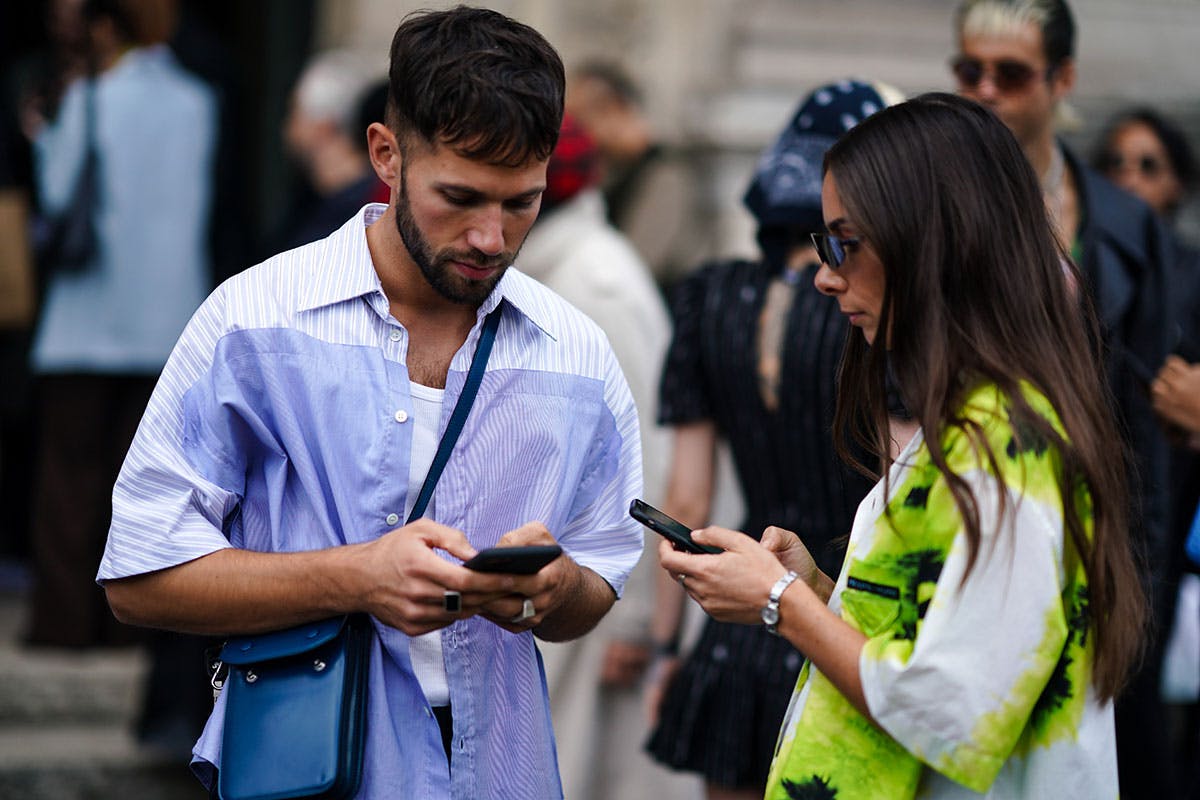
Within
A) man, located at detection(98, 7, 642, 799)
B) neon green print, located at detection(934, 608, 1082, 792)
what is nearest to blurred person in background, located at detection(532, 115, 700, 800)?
man, located at detection(98, 7, 642, 799)

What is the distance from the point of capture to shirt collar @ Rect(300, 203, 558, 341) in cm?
244

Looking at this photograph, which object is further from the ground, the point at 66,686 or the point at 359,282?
the point at 359,282

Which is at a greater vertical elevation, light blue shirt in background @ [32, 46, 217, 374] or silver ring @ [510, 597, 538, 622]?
light blue shirt in background @ [32, 46, 217, 374]

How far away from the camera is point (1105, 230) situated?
149 inches

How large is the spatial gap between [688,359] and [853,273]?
142 centimetres

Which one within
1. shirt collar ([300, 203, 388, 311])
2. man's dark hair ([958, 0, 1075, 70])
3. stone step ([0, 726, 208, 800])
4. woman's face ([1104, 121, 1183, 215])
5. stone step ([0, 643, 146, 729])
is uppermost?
woman's face ([1104, 121, 1183, 215])

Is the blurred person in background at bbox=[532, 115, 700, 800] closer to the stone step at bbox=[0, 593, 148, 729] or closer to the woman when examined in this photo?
the stone step at bbox=[0, 593, 148, 729]

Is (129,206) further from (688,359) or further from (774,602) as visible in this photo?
(774,602)

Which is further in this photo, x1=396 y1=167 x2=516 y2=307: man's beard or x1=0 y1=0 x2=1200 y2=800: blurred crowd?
x1=0 y1=0 x2=1200 y2=800: blurred crowd

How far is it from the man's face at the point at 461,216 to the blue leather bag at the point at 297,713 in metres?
0.55

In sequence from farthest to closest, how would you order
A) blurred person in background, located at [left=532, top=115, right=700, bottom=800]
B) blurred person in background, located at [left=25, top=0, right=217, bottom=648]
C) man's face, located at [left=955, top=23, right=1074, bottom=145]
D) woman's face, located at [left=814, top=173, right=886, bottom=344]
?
blurred person in background, located at [left=25, top=0, right=217, bottom=648], blurred person in background, located at [left=532, top=115, right=700, bottom=800], man's face, located at [left=955, top=23, right=1074, bottom=145], woman's face, located at [left=814, top=173, right=886, bottom=344]

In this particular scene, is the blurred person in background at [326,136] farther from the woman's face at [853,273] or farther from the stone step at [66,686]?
the woman's face at [853,273]

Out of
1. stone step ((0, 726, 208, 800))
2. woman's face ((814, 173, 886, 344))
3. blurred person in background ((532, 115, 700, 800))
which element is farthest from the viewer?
stone step ((0, 726, 208, 800))

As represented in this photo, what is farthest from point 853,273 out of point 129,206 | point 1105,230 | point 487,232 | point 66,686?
point 66,686
